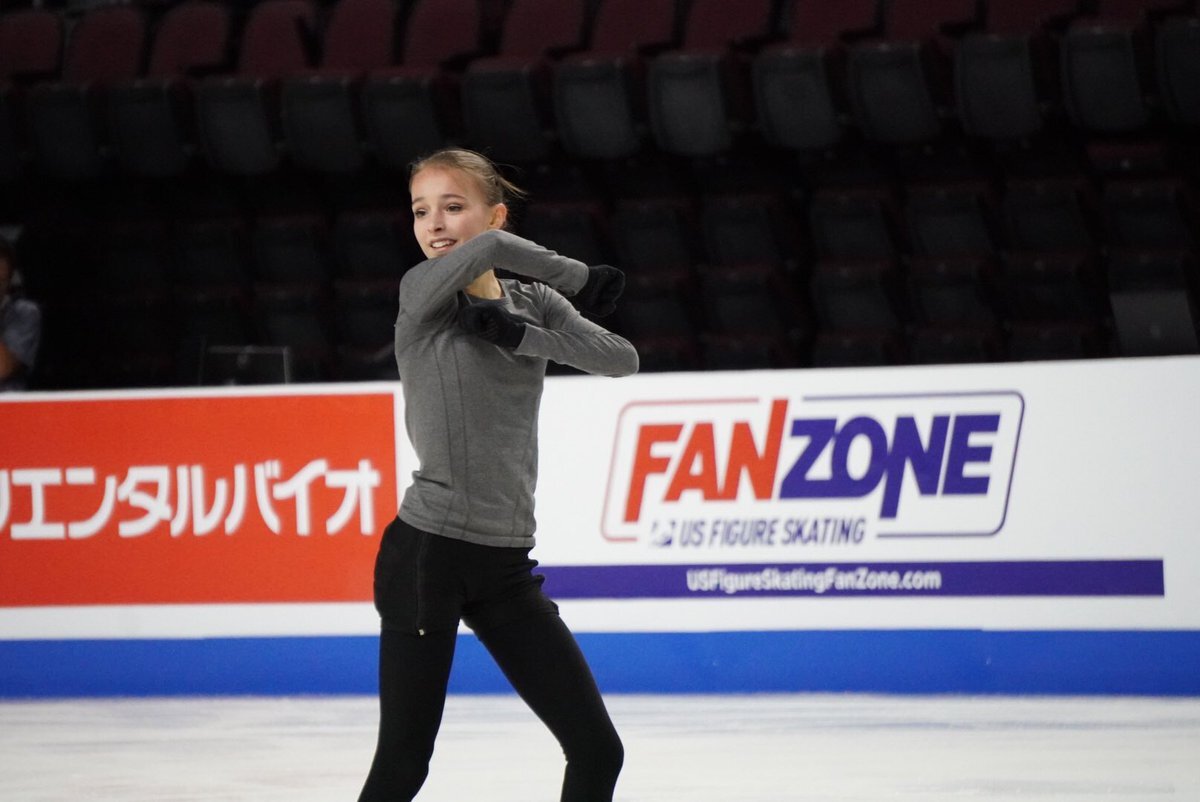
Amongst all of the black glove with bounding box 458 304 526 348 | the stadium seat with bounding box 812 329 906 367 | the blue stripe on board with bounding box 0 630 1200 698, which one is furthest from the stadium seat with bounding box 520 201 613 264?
the black glove with bounding box 458 304 526 348

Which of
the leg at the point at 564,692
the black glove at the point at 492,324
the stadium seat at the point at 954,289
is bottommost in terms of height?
the stadium seat at the point at 954,289

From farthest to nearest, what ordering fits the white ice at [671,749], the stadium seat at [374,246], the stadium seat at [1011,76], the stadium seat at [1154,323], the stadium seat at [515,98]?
the stadium seat at [374,246], the stadium seat at [515,98], the stadium seat at [1011,76], the stadium seat at [1154,323], the white ice at [671,749]

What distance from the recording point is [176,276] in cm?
846

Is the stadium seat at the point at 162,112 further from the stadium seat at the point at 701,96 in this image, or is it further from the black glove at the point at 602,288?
the black glove at the point at 602,288

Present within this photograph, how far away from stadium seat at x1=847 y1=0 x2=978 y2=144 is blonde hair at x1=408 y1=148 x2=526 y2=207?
5.24 m

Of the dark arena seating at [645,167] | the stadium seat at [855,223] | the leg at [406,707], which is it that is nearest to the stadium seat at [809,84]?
the dark arena seating at [645,167]

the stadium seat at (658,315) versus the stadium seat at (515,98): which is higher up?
the stadium seat at (515,98)

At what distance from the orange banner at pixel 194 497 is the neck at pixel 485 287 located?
9.68ft

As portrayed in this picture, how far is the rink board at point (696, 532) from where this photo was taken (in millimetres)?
4910

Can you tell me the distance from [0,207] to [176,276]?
135cm

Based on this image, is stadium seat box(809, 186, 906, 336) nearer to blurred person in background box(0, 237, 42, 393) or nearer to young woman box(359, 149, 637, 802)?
blurred person in background box(0, 237, 42, 393)

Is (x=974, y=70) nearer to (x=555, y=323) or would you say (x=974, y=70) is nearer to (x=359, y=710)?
(x=359, y=710)

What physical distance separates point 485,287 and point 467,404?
0.18 metres

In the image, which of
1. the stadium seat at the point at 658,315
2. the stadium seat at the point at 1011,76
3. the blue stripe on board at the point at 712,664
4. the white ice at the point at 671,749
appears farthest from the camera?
the stadium seat at the point at 658,315
